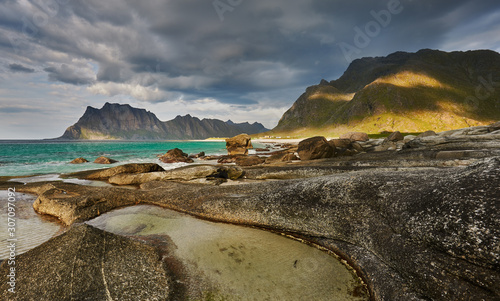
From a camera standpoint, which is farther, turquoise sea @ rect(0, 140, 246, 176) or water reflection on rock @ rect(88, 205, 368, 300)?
turquoise sea @ rect(0, 140, 246, 176)

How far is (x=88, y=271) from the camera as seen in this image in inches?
213

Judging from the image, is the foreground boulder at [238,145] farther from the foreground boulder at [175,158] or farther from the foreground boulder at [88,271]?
the foreground boulder at [88,271]

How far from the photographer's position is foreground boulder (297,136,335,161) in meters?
31.2

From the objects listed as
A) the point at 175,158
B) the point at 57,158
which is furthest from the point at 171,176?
the point at 57,158

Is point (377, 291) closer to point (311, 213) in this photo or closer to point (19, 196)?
point (311, 213)

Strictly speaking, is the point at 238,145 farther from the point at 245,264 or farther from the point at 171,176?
the point at 245,264

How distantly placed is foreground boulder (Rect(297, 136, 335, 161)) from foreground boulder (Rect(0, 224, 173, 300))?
27869 millimetres

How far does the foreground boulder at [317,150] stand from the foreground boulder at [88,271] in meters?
27.9

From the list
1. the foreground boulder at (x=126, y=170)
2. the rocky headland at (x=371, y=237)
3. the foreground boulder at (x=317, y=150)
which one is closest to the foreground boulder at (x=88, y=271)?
the rocky headland at (x=371, y=237)

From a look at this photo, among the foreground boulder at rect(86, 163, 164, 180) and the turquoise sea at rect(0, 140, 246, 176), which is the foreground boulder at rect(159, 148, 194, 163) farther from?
the foreground boulder at rect(86, 163, 164, 180)

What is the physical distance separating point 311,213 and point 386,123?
220 metres

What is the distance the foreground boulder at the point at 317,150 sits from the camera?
31172 mm

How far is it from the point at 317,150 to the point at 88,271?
1181 inches

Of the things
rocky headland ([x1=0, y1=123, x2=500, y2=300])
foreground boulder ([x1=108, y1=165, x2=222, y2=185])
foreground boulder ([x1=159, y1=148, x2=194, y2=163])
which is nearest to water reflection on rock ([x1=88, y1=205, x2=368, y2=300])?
rocky headland ([x1=0, y1=123, x2=500, y2=300])
